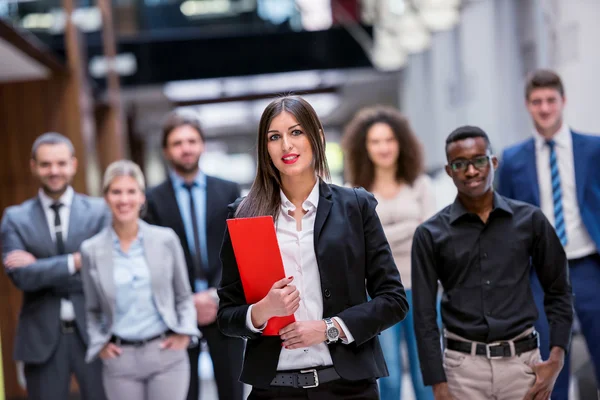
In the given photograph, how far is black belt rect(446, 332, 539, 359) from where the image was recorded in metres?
2.90

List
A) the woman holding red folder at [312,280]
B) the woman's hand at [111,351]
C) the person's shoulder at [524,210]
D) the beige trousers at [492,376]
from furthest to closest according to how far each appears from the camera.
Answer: the woman's hand at [111,351]
the person's shoulder at [524,210]
the beige trousers at [492,376]
the woman holding red folder at [312,280]

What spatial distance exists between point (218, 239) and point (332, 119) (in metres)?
16.2

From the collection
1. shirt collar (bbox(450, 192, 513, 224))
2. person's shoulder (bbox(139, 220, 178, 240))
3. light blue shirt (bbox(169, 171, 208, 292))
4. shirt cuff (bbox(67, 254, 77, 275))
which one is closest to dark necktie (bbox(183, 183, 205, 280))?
light blue shirt (bbox(169, 171, 208, 292))

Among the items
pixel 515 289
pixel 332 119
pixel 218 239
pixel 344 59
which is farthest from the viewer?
pixel 332 119

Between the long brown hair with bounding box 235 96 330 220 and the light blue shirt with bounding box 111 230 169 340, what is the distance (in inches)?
58.0

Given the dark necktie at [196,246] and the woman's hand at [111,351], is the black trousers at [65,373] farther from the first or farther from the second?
the dark necktie at [196,246]

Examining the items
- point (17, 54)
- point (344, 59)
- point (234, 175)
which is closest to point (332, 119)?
point (234, 175)

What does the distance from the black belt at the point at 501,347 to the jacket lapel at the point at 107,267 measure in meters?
1.64

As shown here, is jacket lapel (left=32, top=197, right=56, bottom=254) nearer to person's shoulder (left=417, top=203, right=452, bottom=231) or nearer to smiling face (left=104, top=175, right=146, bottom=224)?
smiling face (left=104, top=175, right=146, bottom=224)

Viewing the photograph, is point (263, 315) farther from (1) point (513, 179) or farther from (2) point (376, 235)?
(1) point (513, 179)

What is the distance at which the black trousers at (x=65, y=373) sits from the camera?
3990 millimetres

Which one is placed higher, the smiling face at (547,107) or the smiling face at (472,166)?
the smiling face at (547,107)

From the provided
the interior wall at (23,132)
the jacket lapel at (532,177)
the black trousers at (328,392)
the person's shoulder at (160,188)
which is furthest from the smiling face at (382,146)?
the interior wall at (23,132)

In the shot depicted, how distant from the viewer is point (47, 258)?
4.14 metres
